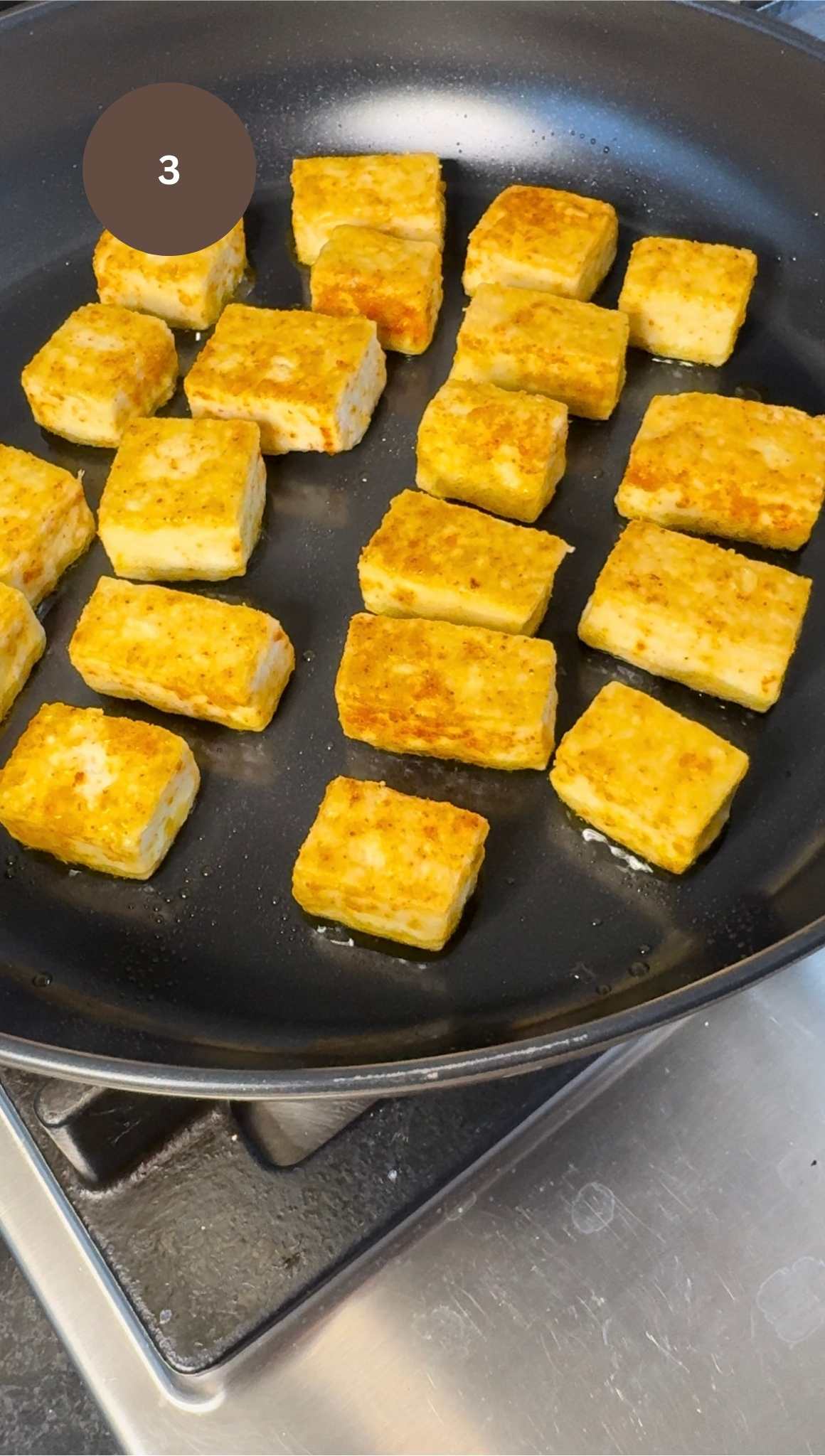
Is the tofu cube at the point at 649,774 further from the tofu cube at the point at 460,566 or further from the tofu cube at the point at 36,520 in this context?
the tofu cube at the point at 36,520

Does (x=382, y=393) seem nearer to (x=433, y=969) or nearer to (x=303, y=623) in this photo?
(x=303, y=623)

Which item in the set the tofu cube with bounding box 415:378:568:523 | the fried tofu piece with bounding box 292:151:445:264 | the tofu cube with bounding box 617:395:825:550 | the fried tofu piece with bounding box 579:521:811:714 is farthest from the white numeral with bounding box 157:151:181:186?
the fried tofu piece with bounding box 579:521:811:714

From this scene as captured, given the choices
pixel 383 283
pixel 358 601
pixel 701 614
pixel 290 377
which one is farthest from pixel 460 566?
pixel 383 283

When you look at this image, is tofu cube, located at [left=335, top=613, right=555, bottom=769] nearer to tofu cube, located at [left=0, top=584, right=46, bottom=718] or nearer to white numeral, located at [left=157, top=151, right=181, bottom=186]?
tofu cube, located at [left=0, top=584, right=46, bottom=718]

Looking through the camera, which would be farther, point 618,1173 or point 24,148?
point 24,148

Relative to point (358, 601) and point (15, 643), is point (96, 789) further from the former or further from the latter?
point (358, 601)

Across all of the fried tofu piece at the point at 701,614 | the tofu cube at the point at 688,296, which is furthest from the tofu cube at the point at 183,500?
the tofu cube at the point at 688,296

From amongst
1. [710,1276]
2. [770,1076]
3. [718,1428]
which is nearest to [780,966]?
[770,1076]
